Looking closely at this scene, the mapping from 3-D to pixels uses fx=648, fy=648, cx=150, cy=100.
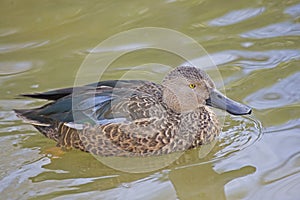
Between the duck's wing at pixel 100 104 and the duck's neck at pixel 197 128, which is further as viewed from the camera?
the duck's neck at pixel 197 128

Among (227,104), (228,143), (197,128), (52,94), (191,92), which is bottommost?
(228,143)

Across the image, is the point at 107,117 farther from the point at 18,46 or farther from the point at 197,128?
the point at 18,46

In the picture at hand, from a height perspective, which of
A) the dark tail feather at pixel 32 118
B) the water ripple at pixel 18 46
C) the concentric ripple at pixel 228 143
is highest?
the water ripple at pixel 18 46

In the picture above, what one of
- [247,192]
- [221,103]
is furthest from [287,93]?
[247,192]

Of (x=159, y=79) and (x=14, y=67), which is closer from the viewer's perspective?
(x=159, y=79)

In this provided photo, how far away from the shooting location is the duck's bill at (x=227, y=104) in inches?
191

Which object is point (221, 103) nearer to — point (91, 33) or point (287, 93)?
point (287, 93)

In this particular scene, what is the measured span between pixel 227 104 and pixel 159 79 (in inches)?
52.6

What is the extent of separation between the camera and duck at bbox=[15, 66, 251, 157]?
16.0 feet

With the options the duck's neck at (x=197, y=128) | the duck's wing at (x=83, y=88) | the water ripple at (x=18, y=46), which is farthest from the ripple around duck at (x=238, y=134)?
the water ripple at (x=18, y=46)

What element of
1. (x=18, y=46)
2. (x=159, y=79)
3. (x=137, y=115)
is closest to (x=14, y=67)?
(x=18, y=46)

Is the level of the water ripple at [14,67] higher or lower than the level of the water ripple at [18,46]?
lower

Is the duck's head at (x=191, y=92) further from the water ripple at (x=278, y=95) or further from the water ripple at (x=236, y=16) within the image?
the water ripple at (x=236, y=16)

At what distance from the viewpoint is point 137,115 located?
488 centimetres
